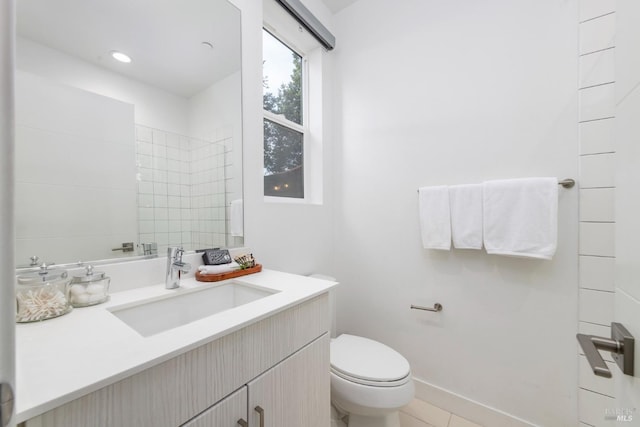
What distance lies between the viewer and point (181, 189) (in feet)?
3.51

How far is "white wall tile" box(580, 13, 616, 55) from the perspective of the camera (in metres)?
1.03

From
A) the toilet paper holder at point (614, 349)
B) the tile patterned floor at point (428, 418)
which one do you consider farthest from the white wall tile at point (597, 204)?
the tile patterned floor at point (428, 418)

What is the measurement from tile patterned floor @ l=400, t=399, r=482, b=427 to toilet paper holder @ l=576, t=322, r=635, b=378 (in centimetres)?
124

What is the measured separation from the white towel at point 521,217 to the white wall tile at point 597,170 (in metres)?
0.12

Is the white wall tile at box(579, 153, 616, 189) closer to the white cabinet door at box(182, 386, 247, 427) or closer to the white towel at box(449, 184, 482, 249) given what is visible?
the white towel at box(449, 184, 482, 249)

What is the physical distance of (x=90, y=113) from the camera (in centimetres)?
83

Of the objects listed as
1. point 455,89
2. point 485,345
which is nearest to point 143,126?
point 455,89

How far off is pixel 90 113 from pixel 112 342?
75 cm

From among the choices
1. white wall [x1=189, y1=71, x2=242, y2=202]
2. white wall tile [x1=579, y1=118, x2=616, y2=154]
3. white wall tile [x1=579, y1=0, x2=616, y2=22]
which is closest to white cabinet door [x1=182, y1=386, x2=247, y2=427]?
white wall [x1=189, y1=71, x2=242, y2=202]

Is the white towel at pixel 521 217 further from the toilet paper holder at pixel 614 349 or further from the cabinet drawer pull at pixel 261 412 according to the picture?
the cabinet drawer pull at pixel 261 412

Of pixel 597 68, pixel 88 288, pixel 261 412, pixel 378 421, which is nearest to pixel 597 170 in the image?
pixel 597 68

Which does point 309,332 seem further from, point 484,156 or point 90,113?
point 484,156

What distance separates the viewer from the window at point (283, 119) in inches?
62.1

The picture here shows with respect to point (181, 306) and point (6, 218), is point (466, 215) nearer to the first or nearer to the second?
point (181, 306)
